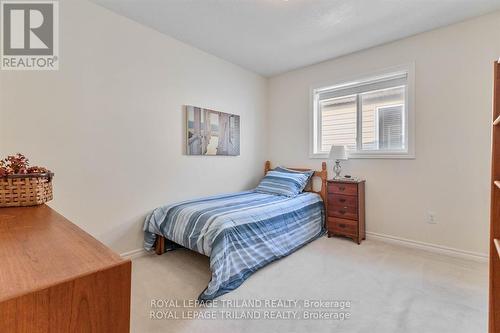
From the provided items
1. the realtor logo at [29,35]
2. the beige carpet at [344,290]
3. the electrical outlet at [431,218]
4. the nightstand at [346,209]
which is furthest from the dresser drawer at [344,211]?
the realtor logo at [29,35]

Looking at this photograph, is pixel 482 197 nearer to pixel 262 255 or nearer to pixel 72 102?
pixel 262 255

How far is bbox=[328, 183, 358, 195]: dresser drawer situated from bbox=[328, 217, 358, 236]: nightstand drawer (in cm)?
36

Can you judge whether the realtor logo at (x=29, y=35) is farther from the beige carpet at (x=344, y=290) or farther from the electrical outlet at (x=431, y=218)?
the electrical outlet at (x=431, y=218)

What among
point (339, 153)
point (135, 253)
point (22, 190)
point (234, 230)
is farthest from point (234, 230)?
point (339, 153)

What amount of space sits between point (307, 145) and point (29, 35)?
333 cm

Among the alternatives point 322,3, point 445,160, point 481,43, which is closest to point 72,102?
point 322,3

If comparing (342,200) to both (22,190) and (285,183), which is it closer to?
(285,183)

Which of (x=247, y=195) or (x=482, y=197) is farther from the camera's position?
(x=247, y=195)

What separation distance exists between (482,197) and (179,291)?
3.01 meters

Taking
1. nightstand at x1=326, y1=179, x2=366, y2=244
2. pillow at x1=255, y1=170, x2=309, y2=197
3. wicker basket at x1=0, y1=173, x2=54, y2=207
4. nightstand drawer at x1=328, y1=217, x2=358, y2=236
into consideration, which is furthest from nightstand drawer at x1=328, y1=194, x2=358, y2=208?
wicker basket at x1=0, y1=173, x2=54, y2=207

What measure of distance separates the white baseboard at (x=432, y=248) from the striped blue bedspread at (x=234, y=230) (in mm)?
823

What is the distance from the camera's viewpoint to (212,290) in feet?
5.95

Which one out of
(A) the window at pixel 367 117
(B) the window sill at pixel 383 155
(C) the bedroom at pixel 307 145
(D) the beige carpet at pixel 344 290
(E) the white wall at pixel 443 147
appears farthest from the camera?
(A) the window at pixel 367 117

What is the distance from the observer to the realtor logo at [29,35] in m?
1.93
